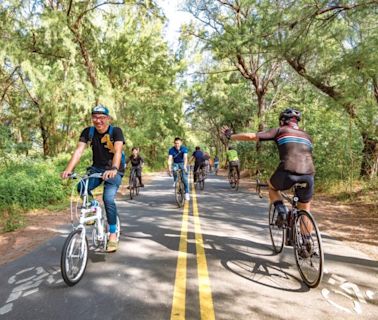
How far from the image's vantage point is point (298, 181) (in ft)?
15.8

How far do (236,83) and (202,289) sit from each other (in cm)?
3284

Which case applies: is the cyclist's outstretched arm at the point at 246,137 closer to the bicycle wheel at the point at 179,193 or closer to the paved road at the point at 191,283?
the paved road at the point at 191,283

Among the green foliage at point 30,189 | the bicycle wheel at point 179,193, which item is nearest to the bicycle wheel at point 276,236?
the bicycle wheel at point 179,193

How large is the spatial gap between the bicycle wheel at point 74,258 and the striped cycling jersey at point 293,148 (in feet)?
9.17

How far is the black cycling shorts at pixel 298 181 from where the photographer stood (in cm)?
479

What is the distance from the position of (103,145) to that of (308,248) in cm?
331

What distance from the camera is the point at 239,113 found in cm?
3688

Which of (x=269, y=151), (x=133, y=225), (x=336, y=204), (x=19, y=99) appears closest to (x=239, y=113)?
(x=269, y=151)

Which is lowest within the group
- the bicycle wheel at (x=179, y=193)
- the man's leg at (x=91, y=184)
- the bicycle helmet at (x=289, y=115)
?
the bicycle wheel at (x=179, y=193)

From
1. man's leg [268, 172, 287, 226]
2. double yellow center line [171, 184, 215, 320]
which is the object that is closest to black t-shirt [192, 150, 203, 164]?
double yellow center line [171, 184, 215, 320]

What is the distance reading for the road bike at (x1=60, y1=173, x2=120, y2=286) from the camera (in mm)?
4348

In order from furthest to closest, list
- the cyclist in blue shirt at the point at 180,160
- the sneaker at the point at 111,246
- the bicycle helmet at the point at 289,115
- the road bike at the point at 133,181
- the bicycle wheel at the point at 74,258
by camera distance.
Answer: the road bike at the point at 133,181
the cyclist in blue shirt at the point at 180,160
the sneaker at the point at 111,246
the bicycle helmet at the point at 289,115
the bicycle wheel at the point at 74,258

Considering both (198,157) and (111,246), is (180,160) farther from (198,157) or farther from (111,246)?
(111,246)

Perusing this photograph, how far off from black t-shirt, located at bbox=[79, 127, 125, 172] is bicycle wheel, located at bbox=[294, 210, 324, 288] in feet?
9.42
